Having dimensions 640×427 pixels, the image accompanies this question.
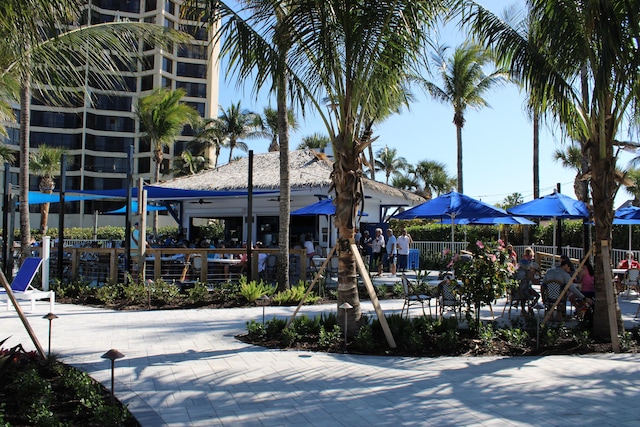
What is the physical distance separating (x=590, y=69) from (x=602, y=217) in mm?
2196

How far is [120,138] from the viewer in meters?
57.7

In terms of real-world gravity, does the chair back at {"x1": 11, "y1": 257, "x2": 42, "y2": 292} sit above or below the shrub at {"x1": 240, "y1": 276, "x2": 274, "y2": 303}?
above

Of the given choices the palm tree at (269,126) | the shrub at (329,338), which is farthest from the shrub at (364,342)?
the palm tree at (269,126)

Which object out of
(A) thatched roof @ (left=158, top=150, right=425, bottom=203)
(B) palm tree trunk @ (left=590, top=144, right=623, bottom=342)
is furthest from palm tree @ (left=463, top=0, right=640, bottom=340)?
(A) thatched roof @ (left=158, top=150, right=425, bottom=203)

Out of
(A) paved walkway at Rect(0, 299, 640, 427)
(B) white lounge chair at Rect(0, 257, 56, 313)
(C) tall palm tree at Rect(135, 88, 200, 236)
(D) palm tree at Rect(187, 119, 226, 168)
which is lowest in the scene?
(A) paved walkway at Rect(0, 299, 640, 427)

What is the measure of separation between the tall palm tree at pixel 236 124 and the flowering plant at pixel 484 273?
124 feet

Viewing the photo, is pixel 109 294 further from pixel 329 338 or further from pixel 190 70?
pixel 190 70

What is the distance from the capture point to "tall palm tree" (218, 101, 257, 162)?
145 ft

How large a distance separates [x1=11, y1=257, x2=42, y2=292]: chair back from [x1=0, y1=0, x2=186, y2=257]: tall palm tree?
121 inches

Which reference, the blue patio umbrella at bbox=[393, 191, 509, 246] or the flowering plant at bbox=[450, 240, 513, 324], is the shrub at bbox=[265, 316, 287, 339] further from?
the blue patio umbrella at bbox=[393, 191, 509, 246]

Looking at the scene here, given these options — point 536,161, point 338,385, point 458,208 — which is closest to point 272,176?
point 458,208

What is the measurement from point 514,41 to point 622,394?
5203 mm

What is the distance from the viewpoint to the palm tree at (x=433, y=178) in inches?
1873

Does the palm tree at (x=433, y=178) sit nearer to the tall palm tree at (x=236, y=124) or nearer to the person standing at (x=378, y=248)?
the tall palm tree at (x=236, y=124)
